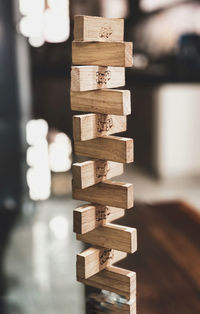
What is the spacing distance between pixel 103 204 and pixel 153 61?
745cm

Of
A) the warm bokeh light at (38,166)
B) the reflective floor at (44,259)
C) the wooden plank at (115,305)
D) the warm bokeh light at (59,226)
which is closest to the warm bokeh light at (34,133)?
the warm bokeh light at (38,166)

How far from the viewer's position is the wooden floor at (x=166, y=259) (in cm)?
179

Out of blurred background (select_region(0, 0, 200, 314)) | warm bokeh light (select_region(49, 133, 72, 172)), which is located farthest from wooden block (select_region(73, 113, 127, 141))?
warm bokeh light (select_region(49, 133, 72, 172))

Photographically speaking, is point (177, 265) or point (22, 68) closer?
point (177, 265)

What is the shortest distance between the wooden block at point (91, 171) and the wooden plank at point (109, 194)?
0.10ft

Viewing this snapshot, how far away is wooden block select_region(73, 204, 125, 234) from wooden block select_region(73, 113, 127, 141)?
209 mm

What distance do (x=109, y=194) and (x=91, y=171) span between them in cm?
9

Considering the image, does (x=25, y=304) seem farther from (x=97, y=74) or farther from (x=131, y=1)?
(x=131, y=1)

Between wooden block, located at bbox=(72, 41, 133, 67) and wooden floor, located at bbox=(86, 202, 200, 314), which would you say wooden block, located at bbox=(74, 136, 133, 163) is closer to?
wooden block, located at bbox=(72, 41, 133, 67)

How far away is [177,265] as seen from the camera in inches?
86.9

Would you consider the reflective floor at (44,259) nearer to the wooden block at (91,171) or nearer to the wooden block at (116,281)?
the wooden block at (116,281)

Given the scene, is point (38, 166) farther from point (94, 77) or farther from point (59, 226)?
point (94, 77)

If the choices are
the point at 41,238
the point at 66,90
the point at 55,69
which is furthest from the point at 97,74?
the point at 55,69

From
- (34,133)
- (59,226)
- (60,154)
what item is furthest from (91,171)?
(34,133)
